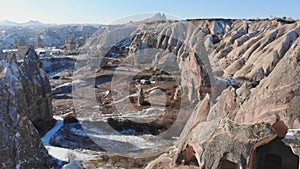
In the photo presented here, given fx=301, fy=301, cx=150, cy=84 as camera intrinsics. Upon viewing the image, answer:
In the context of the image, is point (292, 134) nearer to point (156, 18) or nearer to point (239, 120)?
point (239, 120)

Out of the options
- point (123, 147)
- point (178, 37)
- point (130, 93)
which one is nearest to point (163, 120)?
point (123, 147)

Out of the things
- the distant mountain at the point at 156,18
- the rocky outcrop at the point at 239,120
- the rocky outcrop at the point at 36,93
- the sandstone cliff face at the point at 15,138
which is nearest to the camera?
the rocky outcrop at the point at 239,120

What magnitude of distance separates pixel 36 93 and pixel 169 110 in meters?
10.7

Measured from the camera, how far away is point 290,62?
9508mm

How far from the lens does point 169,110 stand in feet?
83.6

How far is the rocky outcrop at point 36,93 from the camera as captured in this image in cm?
2019

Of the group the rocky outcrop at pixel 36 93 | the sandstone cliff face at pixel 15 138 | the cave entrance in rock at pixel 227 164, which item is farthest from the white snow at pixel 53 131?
the cave entrance in rock at pixel 227 164

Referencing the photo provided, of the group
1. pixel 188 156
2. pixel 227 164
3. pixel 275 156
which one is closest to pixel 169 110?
pixel 188 156

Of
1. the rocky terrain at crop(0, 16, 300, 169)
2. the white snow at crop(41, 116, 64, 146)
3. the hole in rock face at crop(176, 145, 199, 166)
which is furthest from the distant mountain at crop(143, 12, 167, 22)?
the hole in rock face at crop(176, 145, 199, 166)

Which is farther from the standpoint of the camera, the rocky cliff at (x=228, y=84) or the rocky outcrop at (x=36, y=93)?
the rocky outcrop at (x=36, y=93)

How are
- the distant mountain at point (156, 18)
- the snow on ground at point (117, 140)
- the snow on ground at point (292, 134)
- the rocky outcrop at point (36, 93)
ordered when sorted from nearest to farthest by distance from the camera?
1. the snow on ground at point (292, 134)
2. the snow on ground at point (117, 140)
3. the rocky outcrop at point (36, 93)
4. the distant mountain at point (156, 18)

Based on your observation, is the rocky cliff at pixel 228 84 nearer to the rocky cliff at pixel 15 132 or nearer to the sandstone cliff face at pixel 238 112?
the sandstone cliff face at pixel 238 112

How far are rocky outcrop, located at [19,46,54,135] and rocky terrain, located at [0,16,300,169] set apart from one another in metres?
0.07

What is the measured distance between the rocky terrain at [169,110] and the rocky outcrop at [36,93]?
2.9 inches
